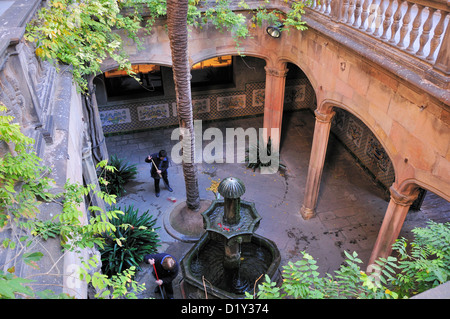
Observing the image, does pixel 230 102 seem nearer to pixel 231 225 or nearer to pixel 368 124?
pixel 368 124

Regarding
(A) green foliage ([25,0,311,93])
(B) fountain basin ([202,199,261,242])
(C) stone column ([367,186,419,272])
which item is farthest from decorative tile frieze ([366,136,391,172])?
(B) fountain basin ([202,199,261,242])

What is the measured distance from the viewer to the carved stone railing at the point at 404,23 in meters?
3.89

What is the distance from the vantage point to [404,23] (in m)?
4.36

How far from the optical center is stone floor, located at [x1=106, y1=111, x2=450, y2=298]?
737 cm

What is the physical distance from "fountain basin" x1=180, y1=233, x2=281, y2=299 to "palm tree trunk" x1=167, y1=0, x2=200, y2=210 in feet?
4.34

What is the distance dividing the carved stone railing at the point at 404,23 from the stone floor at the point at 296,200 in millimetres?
4275

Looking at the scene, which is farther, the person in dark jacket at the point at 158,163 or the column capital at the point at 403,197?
the person in dark jacket at the point at 158,163

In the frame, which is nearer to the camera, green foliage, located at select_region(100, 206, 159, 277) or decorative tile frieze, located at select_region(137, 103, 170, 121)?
green foliage, located at select_region(100, 206, 159, 277)

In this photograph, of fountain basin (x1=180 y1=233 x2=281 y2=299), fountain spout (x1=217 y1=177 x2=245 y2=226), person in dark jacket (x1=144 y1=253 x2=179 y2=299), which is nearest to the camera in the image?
fountain spout (x1=217 y1=177 x2=245 y2=226)

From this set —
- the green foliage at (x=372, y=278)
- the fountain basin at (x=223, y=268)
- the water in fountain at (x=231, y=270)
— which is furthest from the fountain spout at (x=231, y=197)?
the green foliage at (x=372, y=278)

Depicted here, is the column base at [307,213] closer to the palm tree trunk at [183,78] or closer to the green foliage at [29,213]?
the palm tree trunk at [183,78]

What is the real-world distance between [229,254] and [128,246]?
203 cm

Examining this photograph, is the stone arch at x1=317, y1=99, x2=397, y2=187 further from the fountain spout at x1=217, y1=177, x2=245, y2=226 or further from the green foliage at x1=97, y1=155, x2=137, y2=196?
the green foliage at x1=97, y1=155, x2=137, y2=196
